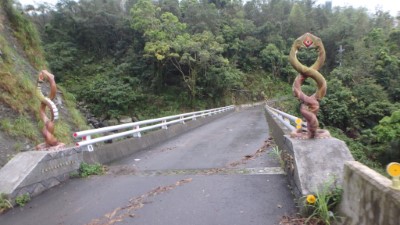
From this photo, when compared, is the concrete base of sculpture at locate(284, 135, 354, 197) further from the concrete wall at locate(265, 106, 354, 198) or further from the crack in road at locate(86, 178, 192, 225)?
the crack in road at locate(86, 178, 192, 225)

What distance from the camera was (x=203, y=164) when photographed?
313 inches

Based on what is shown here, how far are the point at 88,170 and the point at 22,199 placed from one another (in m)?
1.87

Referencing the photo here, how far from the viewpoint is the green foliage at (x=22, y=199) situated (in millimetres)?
5554

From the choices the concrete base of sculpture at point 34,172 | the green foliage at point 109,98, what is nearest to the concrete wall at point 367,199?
the concrete base of sculpture at point 34,172

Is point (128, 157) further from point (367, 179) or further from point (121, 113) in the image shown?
point (121, 113)

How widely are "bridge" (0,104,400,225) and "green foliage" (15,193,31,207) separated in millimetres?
75

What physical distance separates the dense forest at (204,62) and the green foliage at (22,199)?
14.9m

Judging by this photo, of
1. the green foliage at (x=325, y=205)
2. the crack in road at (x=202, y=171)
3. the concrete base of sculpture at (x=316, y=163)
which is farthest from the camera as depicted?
the crack in road at (x=202, y=171)

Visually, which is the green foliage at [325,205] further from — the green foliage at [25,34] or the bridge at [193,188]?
the green foliage at [25,34]

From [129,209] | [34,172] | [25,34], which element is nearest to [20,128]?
[34,172]

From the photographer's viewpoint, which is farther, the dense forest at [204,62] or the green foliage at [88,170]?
the dense forest at [204,62]

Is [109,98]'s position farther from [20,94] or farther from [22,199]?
[22,199]

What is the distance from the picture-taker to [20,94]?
1098 cm

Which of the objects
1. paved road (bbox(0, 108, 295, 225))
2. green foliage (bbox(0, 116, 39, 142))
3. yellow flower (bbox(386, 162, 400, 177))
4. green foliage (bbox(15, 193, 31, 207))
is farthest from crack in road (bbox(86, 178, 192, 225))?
green foliage (bbox(0, 116, 39, 142))
